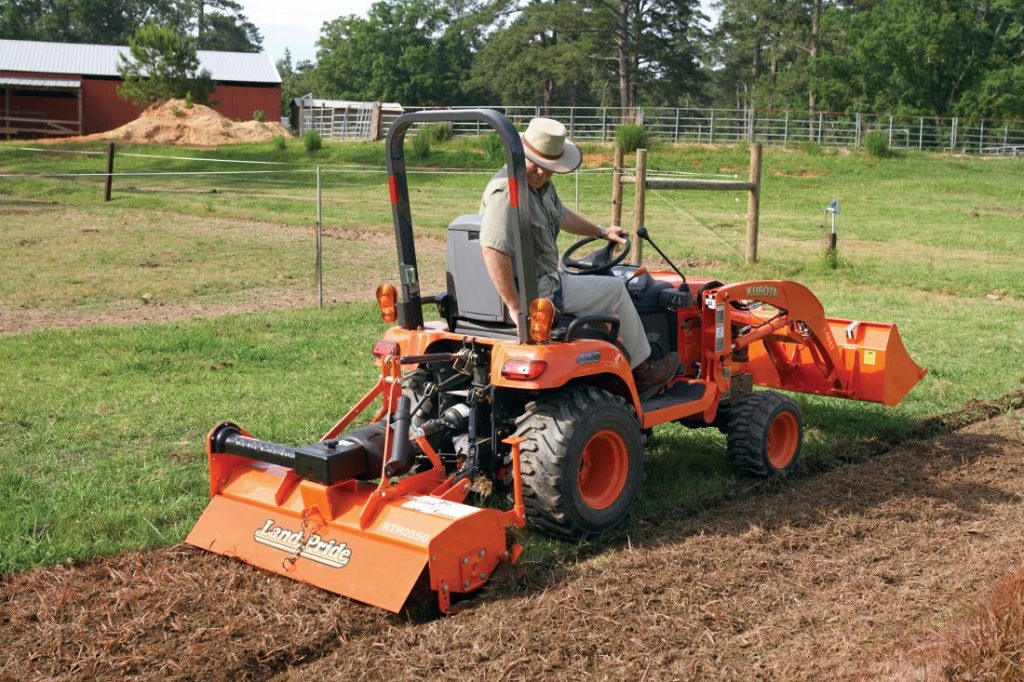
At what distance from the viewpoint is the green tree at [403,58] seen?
215 feet

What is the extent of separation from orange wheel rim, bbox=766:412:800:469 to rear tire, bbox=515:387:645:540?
1.36 metres

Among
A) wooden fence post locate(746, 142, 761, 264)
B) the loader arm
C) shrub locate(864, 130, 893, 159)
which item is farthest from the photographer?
shrub locate(864, 130, 893, 159)

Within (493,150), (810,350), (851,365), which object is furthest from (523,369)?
(493,150)

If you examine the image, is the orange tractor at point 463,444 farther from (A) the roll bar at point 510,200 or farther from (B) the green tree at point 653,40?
(B) the green tree at point 653,40

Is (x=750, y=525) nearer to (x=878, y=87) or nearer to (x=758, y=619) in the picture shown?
(x=758, y=619)

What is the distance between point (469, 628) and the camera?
434cm

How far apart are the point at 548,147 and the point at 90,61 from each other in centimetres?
4731

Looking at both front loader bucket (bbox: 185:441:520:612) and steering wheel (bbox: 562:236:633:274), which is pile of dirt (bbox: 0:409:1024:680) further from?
steering wheel (bbox: 562:236:633:274)

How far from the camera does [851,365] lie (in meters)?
7.29

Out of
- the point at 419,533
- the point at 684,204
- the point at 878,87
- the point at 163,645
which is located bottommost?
the point at 163,645

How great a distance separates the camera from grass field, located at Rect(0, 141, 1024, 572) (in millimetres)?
6293

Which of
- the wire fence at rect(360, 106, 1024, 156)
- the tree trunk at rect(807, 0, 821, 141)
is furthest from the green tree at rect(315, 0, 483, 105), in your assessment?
the wire fence at rect(360, 106, 1024, 156)

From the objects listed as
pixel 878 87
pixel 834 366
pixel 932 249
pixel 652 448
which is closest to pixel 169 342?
pixel 652 448

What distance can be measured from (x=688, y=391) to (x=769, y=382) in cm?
150
